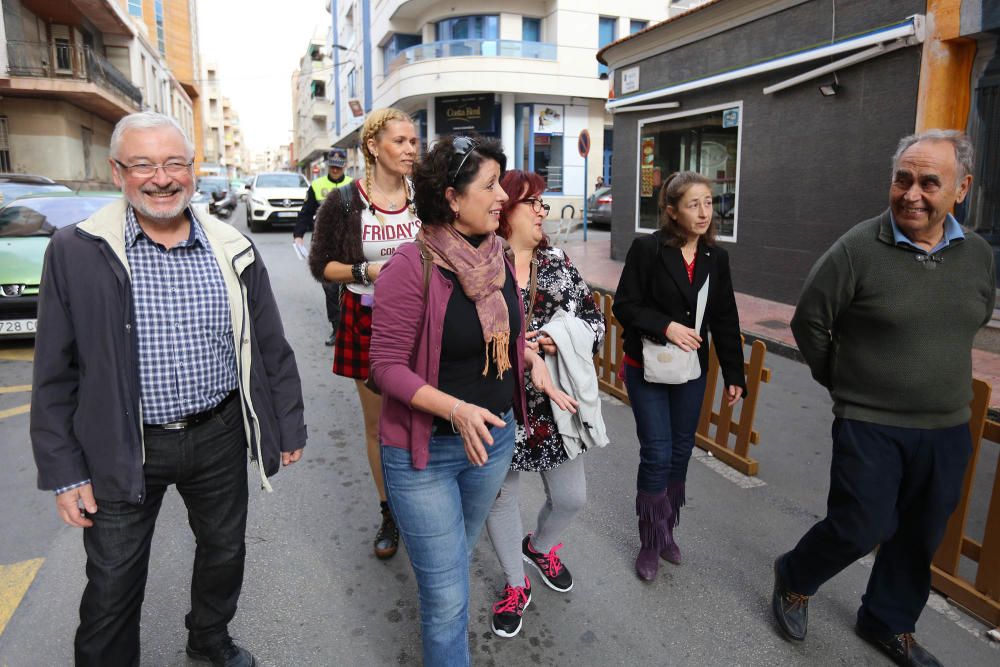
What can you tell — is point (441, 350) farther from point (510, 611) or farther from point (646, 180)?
point (646, 180)

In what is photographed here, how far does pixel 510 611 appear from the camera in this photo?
9.52ft

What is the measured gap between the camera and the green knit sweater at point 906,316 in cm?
245

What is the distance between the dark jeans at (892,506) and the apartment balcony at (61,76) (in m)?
26.5

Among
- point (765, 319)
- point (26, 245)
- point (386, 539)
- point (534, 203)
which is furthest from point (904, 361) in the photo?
point (26, 245)

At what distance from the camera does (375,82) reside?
36531 millimetres

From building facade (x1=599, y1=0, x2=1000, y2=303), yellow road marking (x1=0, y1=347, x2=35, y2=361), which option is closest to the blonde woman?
yellow road marking (x1=0, y1=347, x2=35, y2=361)

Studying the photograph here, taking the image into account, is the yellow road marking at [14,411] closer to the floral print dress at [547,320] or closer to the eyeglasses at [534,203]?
the floral print dress at [547,320]

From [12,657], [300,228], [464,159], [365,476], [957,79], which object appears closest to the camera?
[464,159]

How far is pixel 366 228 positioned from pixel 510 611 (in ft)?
6.06

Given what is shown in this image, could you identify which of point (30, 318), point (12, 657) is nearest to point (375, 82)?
point (30, 318)

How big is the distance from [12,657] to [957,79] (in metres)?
9.46

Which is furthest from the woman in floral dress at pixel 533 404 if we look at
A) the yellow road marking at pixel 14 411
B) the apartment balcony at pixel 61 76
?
the apartment balcony at pixel 61 76

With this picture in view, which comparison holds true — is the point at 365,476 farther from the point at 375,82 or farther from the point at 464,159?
the point at 375,82

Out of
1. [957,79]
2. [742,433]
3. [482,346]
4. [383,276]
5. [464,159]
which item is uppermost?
[957,79]
